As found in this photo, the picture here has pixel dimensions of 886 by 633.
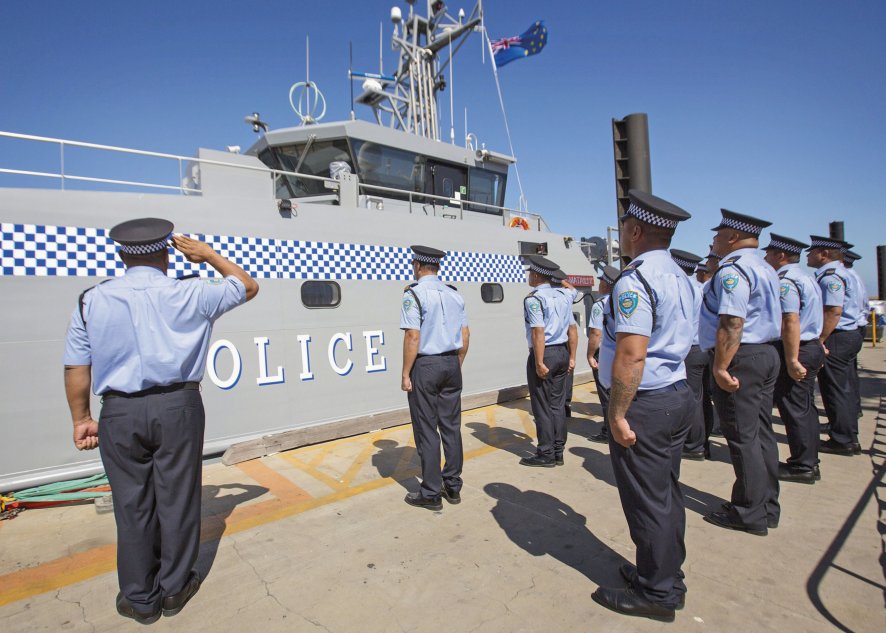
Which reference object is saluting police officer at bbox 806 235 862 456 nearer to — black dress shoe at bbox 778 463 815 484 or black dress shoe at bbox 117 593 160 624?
black dress shoe at bbox 778 463 815 484

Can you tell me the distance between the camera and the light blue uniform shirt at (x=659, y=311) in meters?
2.45

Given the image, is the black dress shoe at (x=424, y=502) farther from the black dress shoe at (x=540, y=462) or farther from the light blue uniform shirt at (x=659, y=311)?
the light blue uniform shirt at (x=659, y=311)

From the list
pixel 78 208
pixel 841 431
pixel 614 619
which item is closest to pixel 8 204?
pixel 78 208

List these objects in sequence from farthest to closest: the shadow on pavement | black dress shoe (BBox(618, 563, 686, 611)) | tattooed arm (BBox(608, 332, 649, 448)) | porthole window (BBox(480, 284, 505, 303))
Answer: porthole window (BBox(480, 284, 505, 303)) → the shadow on pavement → black dress shoe (BBox(618, 563, 686, 611)) → tattooed arm (BBox(608, 332, 649, 448))

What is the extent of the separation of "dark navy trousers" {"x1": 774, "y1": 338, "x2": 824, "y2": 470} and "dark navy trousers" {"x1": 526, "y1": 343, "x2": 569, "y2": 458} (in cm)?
190

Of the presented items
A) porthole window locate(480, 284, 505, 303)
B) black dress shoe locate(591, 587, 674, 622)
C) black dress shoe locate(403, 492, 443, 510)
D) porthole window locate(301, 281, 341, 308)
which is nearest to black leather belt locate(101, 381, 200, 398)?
black dress shoe locate(403, 492, 443, 510)

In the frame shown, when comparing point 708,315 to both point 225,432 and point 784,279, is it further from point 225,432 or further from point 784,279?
point 225,432

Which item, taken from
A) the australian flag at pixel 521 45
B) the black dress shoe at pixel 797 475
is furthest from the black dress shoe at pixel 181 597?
the australian flag at pixel 521 45

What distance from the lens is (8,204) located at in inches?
178

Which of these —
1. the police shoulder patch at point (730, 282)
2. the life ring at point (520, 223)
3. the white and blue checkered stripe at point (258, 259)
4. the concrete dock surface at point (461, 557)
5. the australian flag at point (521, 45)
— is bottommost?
the concrete dock surface at point (461, 557)

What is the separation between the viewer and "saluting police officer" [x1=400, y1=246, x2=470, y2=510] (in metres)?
4.03

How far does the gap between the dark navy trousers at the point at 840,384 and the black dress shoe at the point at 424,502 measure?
13.6 ft

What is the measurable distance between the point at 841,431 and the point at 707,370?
1.42 meters

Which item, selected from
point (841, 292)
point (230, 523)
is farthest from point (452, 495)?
point (841, 292)
